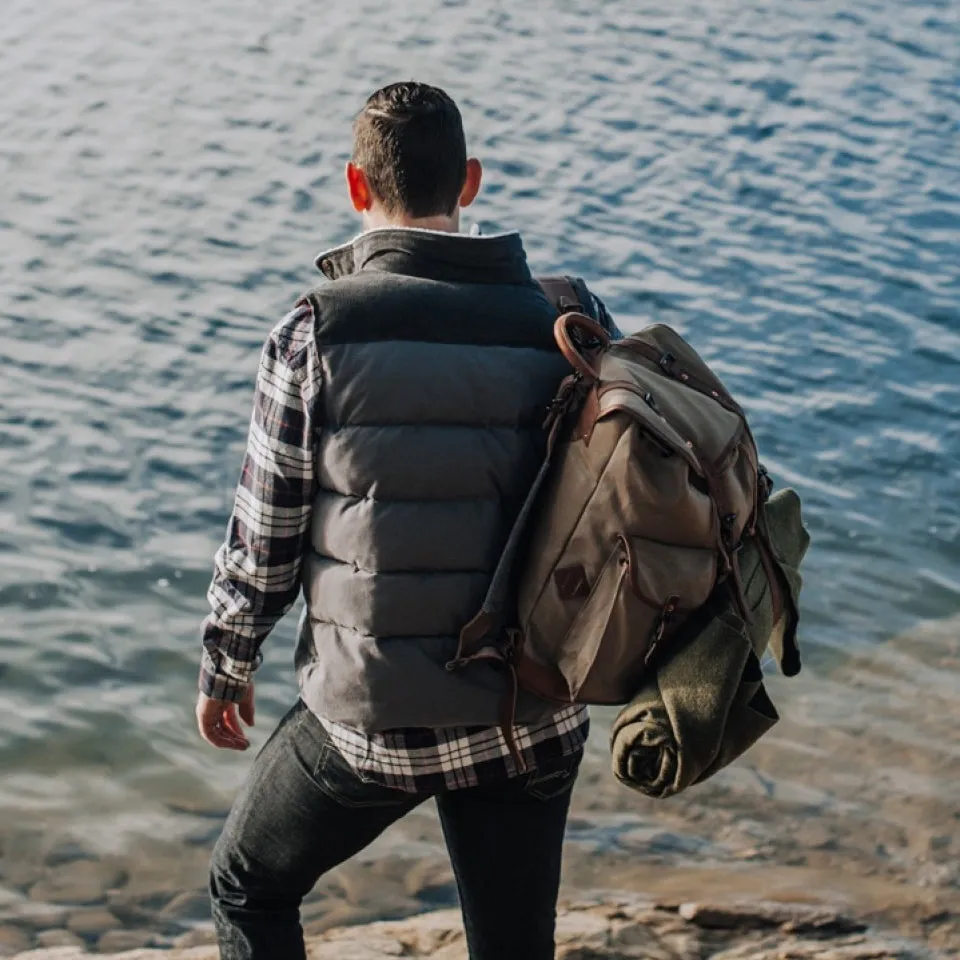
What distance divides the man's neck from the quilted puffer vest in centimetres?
5

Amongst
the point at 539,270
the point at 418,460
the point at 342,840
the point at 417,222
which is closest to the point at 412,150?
the point at 417,222

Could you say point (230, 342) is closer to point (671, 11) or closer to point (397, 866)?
point (397, 866)

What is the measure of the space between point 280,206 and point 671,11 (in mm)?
7719

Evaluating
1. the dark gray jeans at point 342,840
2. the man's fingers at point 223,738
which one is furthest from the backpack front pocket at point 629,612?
the man's fingers at point 223,738

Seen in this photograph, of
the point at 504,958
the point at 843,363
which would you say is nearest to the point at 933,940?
the point at 504,958

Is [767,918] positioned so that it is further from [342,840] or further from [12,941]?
[12,941]

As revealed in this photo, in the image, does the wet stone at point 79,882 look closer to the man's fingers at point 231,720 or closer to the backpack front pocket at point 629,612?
the man's fingers at point 231,720

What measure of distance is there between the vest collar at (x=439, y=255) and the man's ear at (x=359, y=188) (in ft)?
0.23

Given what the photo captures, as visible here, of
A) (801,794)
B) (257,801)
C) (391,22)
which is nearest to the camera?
(257,801)

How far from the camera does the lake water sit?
5.27 m

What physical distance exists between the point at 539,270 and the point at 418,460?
776cm

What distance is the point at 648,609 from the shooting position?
248cm

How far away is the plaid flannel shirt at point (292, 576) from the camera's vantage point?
2.49 m

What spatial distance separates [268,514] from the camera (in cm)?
257
